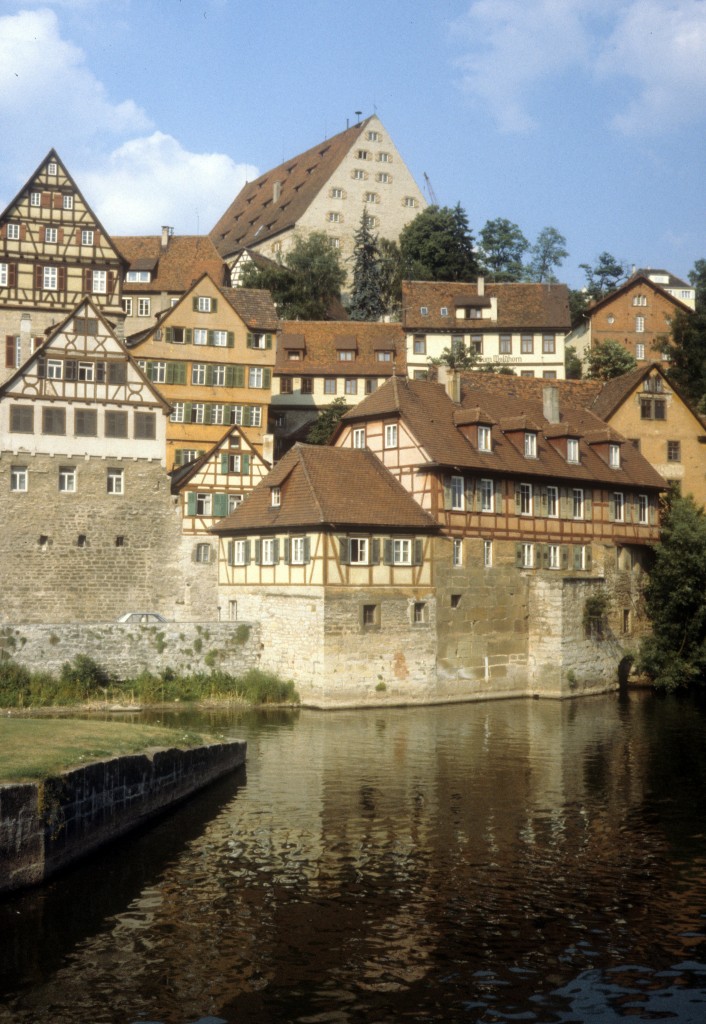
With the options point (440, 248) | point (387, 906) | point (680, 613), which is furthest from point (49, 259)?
point (387, 906)

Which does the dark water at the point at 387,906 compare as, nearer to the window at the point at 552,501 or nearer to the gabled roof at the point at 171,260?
the window at the point at 552,501

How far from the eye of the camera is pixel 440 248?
84.8m

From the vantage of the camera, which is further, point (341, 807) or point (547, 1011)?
point (341, 807)

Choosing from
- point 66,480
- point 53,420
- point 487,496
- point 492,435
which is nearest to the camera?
point 487,496

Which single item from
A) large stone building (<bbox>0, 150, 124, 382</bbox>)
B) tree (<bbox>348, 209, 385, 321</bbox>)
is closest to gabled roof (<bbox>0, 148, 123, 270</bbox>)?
large stone building (<bbox>0, 150, 124, 382</bbox>)

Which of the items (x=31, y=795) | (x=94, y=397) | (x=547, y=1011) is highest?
(x=94, y=397)

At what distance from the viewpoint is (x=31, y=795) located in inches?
614

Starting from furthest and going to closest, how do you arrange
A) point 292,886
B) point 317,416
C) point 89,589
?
point 317,416, point 89,589, point 292,886

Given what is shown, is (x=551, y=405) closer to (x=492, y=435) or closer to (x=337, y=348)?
(x=492, y=435)

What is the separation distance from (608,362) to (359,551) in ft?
113

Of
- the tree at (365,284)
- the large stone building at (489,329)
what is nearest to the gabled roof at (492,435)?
the large stone building at (489,329)

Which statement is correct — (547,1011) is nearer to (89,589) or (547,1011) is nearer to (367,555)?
(367,555)

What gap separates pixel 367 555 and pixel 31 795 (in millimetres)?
23193

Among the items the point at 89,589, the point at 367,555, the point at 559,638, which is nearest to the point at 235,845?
the point at 367,555
